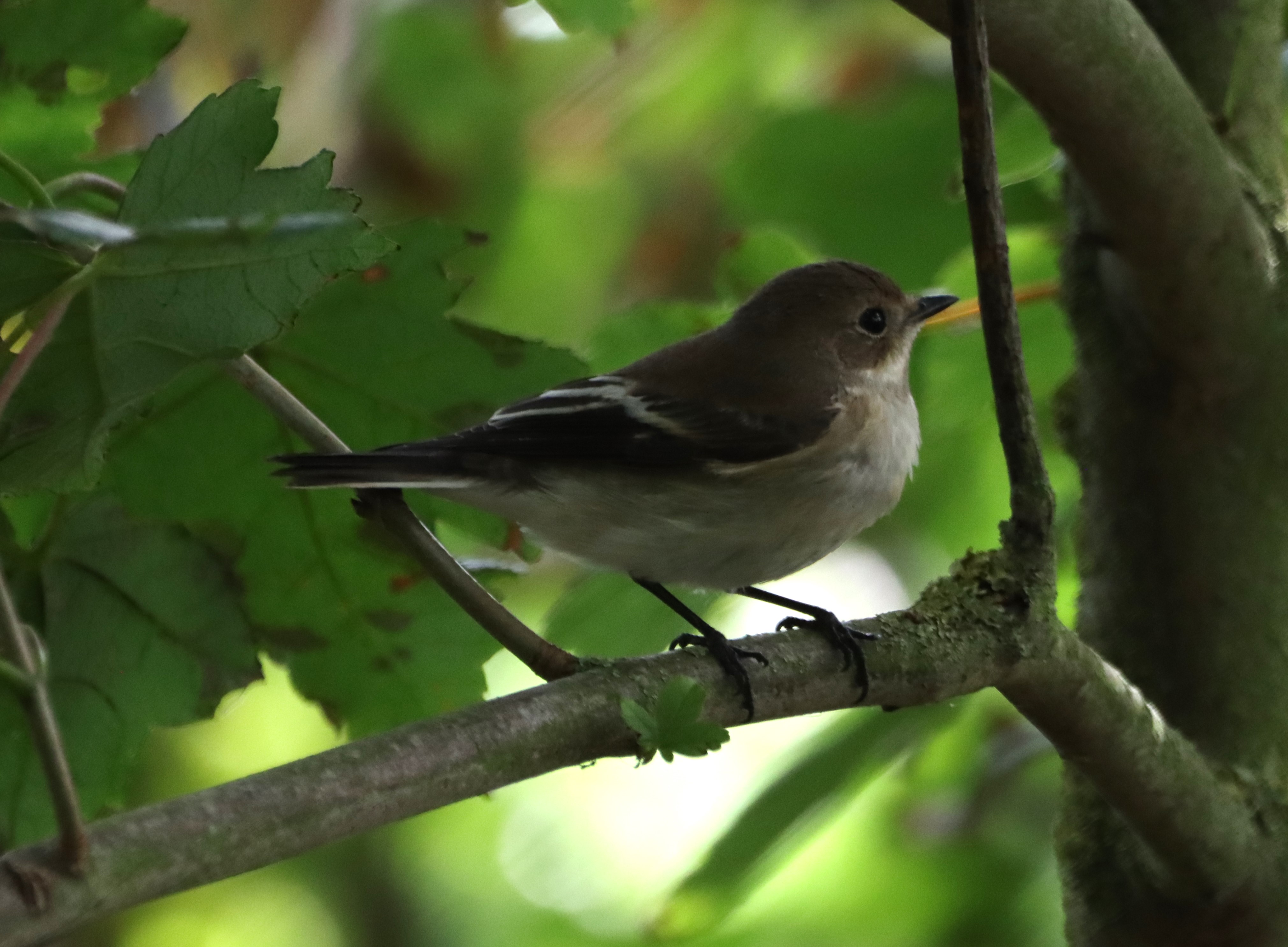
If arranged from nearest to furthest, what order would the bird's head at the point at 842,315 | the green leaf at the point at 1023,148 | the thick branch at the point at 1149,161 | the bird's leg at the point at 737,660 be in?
the bird's leg at the point at 737,660
the thick branch at the point at 1149,161
the green leaf at the point at 1023,148
the bird's head at the point at 842,315

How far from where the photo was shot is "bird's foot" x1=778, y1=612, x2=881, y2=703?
1501 millimetres

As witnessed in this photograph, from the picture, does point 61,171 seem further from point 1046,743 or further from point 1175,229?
point 1046,743

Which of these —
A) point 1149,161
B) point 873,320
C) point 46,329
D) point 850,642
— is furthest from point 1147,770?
point 873,320

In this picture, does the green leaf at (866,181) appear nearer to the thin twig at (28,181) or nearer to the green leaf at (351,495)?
the green leaf at (351,495)

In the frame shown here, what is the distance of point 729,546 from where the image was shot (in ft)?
7.54

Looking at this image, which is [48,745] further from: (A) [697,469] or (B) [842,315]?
(B) [842,315]

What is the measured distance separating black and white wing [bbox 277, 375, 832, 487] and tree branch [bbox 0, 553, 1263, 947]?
0.69 metres

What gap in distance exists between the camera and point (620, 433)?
2.34m

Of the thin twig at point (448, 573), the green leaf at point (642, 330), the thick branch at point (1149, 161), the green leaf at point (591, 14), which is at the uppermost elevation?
the green leaf at point (642, 330)

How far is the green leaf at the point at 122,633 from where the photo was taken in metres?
1.52

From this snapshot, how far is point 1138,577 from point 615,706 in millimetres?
1078

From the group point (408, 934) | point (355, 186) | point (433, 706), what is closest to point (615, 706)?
point (433, 706)

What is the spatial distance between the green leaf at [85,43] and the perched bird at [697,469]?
0.69m

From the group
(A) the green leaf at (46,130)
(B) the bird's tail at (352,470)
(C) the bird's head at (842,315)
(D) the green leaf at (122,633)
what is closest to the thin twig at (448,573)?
(B) the bird's tail at (352,470)
